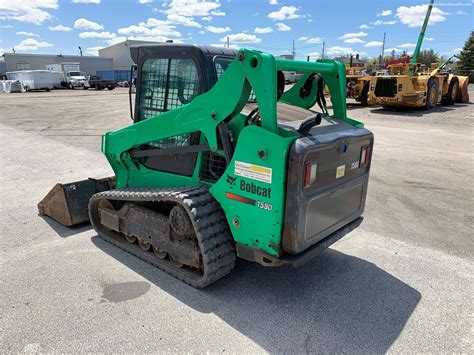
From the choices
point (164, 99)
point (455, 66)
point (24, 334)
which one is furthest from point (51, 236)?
point (455, 66)

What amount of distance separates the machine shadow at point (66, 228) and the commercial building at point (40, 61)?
5767 cm

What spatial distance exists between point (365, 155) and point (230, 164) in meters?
1.41

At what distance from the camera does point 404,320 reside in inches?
120

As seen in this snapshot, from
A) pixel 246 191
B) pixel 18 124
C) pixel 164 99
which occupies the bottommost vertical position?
pixel 18 124

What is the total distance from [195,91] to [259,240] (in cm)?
160

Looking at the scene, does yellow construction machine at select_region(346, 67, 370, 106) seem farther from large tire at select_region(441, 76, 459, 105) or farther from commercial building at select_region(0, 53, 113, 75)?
commercial building at select_region(0, 53, 113, 75)

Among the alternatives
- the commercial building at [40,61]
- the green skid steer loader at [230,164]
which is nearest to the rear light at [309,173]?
the green skid steer loader at [230,164]

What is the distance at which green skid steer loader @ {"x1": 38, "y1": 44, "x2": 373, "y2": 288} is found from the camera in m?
2.87

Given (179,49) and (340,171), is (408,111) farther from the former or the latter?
(179,49)

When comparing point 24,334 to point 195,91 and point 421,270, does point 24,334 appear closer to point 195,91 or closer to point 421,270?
point 195,91

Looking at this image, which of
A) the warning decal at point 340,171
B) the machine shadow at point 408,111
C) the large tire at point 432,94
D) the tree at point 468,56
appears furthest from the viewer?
the tree at point 468,56

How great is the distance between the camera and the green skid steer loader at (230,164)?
113 inches

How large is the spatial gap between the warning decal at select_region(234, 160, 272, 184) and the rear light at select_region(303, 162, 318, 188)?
0.27 m

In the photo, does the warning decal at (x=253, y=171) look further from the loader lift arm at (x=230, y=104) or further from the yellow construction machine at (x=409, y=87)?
the yellow construction machine at (x=409, y=87)
